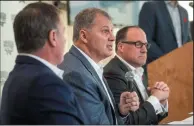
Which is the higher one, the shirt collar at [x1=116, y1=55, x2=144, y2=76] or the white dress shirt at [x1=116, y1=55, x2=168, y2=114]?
the shirt collar at [x1=116, y1=55, x2=144, y2=76]

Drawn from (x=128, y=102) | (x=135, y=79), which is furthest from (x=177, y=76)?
(x=128, y=102)

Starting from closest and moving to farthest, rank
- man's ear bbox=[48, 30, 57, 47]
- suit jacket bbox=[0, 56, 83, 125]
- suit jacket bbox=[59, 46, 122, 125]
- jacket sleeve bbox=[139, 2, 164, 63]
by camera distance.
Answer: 1. suit jacket bbox=[0, 56, 83, 125]
2. man's ear bbox=[48, 30, 57, 47]
3. suit jacket bbox=[59, 46, 122, 125]
4. jacket sleeve bbox=[139, 2, 164, 63]

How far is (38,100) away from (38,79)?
0.06 m

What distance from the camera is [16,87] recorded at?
1.15 metres

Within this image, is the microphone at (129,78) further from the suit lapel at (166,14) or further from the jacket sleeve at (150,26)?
the suit lapel at (166,14)

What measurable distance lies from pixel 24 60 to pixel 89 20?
63 centimetres

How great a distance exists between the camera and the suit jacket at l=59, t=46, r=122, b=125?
147 cm

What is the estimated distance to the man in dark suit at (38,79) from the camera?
3.65 ft

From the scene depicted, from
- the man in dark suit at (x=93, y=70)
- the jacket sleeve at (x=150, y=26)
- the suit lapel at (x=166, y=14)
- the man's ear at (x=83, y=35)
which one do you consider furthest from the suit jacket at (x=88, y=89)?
the suit lapel at (x=166, y=14)

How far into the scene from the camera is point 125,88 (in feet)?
6.23

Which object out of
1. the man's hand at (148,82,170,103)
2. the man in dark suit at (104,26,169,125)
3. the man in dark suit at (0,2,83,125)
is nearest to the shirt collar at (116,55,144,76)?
the man in dark suit at (104,26,169,125)

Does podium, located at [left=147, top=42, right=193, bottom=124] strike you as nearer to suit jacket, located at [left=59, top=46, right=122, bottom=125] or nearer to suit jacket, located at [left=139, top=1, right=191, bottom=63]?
suit jacket, located at [left=139, top=1, right=191, bottom=63]

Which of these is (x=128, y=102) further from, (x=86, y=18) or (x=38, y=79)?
(x=38, y=79)

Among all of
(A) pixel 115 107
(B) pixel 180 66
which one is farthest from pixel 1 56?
(A) pixel 115 107
